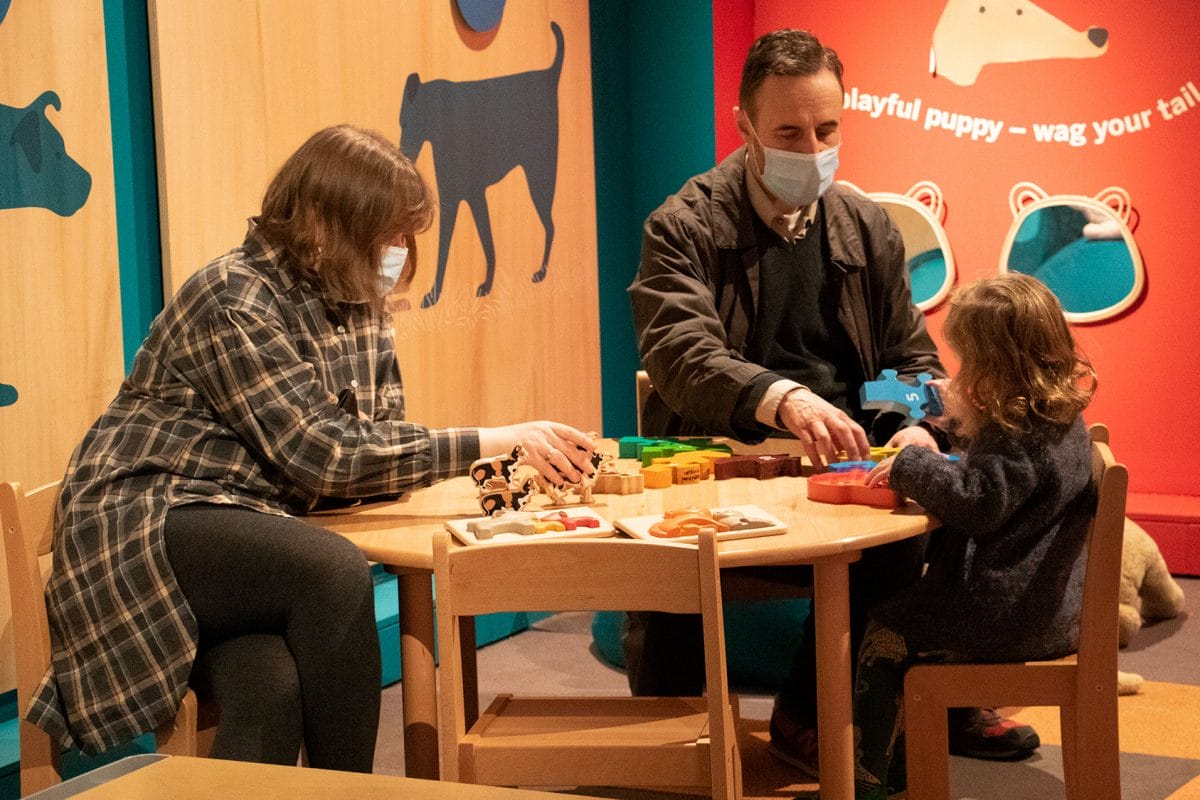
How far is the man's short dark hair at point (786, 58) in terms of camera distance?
3416 mm

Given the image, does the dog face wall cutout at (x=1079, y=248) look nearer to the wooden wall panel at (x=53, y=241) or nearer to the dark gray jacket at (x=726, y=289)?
the dark gray jacket at (x=726, y=289)

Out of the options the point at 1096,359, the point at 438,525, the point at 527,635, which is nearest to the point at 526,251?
the point at 527,635

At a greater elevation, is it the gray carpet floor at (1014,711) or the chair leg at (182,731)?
the chair leg at (182,731)

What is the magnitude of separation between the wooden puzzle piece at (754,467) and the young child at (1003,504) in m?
0.33

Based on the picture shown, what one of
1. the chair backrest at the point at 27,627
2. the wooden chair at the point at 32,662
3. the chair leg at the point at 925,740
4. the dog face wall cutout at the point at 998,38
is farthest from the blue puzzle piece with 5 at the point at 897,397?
the dog face wall cutout at the point at 998,38

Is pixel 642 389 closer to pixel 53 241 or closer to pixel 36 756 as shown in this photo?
pixel 53 241

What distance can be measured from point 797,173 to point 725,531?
131 cm

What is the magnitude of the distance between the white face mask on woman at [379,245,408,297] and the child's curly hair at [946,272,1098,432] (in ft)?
3.69

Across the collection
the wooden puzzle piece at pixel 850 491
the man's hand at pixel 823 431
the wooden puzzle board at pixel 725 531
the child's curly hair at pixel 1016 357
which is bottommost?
the wooden puzzle board at pixel 725 531

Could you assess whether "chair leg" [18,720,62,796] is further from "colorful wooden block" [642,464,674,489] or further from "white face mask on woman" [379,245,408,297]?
"colorful wooden block" [642,464,674,489]

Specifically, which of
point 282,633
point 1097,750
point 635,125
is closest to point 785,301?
point 1097,750

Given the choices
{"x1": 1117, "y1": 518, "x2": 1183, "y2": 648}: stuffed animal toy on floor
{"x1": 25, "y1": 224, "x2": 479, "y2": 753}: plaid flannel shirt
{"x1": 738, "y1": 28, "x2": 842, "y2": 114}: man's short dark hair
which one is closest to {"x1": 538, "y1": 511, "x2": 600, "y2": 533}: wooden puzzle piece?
{"x1": 25, "y1": 224, "x2": 479, "y2": 753}: plaid flannel shirt

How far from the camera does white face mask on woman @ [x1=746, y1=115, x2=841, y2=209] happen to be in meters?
3.44

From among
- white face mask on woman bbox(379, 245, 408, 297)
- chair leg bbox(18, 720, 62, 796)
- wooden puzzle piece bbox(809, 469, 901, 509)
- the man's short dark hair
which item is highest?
the man's short dark hair
